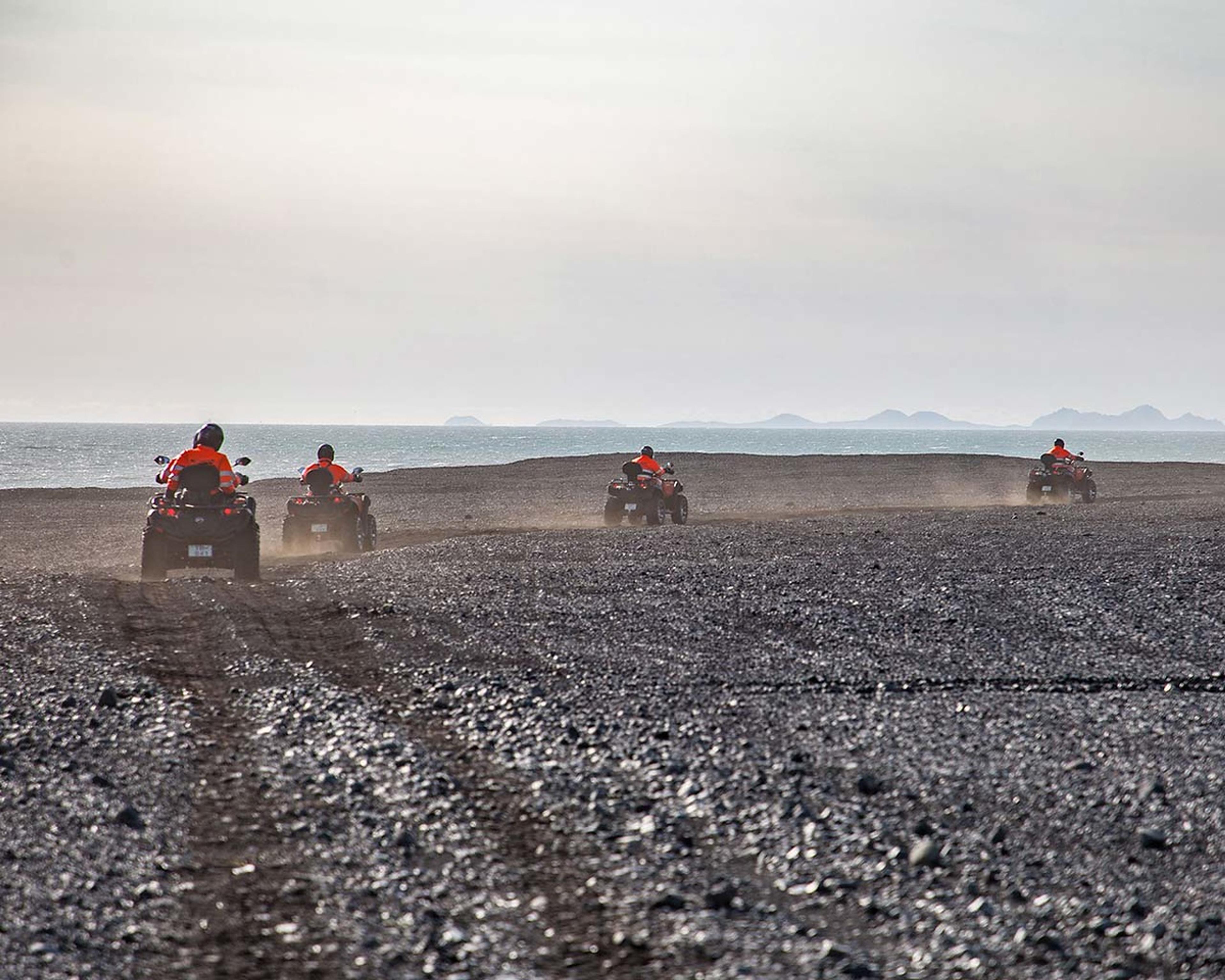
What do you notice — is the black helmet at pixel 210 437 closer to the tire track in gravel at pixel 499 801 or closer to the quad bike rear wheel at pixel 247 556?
the quad bike rear wheel at pixel 247 556

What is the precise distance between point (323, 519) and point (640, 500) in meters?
8.70

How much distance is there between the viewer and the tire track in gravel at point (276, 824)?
5.31 meters

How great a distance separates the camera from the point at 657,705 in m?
9.90

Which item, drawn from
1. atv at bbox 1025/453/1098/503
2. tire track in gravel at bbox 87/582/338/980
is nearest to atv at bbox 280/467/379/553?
tire track in gravel at bbox 87/582/338/980

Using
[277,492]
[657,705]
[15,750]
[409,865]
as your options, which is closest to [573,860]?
[409,865]

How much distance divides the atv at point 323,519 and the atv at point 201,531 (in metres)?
4.53

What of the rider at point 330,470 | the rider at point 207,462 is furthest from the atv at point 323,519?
the rider at point 207,462

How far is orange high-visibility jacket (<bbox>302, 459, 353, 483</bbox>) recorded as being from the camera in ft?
78.6

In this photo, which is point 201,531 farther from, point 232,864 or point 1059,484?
point 1059,484

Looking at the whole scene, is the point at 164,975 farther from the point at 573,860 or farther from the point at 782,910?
the point at 782,910

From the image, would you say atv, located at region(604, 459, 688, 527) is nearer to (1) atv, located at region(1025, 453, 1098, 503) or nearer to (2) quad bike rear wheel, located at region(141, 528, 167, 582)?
(2) quad bike rear wheel, located at region(141, 528, 167, 582)

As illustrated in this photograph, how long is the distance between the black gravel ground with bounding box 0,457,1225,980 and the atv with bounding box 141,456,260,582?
180 cm

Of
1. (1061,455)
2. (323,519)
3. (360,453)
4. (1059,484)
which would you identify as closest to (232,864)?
(323,519)

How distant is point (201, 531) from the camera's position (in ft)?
62.6
